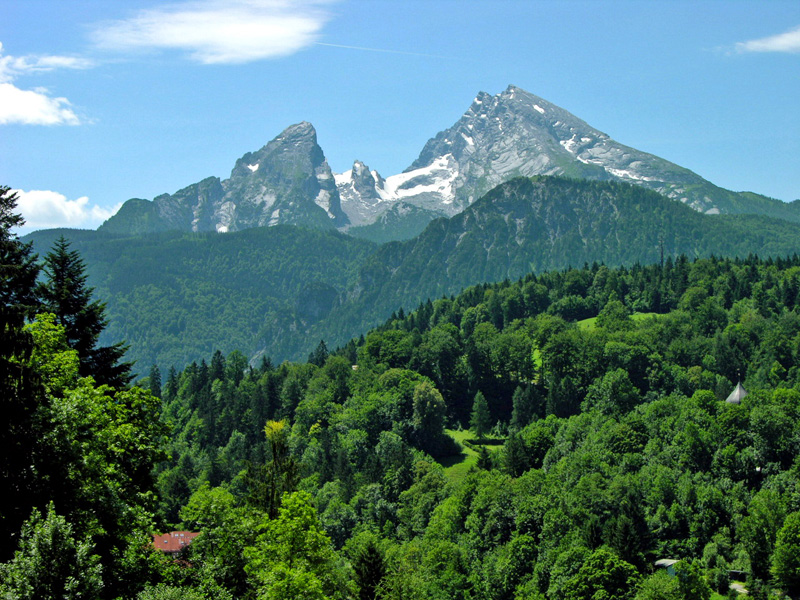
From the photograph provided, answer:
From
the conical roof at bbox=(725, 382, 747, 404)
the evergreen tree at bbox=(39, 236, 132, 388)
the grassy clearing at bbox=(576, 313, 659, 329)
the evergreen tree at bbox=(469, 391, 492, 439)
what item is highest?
the evergreen tree at bbox=(39, 236, 132, 388)

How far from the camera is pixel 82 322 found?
4344 cm

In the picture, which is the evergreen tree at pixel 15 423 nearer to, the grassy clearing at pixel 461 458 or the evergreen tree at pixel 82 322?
the evergreen tree at pixel 82 322

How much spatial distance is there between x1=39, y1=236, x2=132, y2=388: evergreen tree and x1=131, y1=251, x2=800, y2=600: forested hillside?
27.1 feet

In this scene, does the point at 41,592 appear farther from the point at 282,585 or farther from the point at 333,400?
the point at 333,400

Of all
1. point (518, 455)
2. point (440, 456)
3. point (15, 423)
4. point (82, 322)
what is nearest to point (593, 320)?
point (440, 456)

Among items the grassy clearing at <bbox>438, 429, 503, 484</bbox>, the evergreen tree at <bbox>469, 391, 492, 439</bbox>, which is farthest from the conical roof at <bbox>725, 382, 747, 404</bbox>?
the evergreen tree at <bbox>469, 391, 492, 439</bbox>

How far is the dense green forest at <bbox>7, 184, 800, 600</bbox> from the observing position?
3000cm

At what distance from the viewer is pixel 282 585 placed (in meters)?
35.9

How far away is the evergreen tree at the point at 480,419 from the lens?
138500 millimetres

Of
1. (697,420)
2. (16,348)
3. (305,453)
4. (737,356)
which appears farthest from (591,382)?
(16,348)

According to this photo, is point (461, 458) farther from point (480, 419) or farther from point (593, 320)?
point (593, 320)

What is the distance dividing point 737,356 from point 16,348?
5760 inches

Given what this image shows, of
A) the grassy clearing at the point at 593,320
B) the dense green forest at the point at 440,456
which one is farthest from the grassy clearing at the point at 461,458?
the grassy clearing at the point at 593,320

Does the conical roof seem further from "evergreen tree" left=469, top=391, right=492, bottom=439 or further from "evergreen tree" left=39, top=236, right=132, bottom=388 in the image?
"evergreen tree" left=39, top=236, right=132, bottom=388
